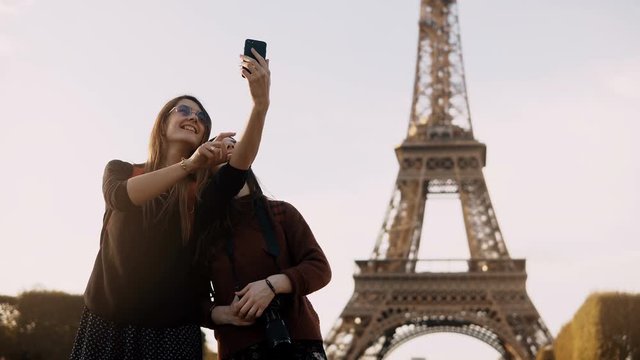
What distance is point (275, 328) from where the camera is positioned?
3254mm

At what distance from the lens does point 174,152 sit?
3.69 meters

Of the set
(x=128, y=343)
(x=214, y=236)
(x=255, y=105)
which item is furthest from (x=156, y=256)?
(x=255, y=105)

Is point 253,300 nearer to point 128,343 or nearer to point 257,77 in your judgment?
point 128,343

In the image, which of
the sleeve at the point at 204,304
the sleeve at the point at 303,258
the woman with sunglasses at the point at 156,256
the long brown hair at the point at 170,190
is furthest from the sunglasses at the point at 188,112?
the sleeve at the point at 204,304

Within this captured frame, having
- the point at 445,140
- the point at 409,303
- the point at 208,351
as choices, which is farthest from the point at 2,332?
the point at 445,140

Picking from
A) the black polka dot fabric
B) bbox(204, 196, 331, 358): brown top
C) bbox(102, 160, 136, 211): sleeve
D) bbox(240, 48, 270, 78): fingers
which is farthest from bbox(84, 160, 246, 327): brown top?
bbox(240, 48, 270, 78): fingers

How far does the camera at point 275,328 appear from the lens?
3223mm

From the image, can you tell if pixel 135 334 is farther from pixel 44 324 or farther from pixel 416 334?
pixel 416 334

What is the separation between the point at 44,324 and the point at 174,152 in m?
22.6

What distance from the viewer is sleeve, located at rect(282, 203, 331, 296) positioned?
3406 mm

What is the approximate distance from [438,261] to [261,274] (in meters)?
32.9

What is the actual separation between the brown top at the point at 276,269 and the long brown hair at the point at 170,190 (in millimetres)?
170

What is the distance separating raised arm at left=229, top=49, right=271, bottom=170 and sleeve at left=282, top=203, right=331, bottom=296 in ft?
1.20

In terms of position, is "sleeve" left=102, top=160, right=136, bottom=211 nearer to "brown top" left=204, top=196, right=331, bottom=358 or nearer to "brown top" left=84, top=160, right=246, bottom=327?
"brown top" left=84, top=160, right=246, bottom=327
